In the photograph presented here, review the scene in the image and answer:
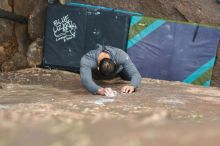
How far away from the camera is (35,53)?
10.1 metres

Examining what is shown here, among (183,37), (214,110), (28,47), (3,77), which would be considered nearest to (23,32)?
(28,47)

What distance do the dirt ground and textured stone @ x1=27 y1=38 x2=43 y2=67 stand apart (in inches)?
68.4

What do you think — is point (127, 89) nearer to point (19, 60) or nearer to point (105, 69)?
point (105, 69)

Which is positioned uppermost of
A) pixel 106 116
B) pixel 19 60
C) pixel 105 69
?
pixel 105 69

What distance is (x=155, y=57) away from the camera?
9.58 meters

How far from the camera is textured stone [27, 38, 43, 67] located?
33.1ft

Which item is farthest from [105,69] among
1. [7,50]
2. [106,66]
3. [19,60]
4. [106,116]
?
[7,50]

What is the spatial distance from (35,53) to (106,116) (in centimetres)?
583

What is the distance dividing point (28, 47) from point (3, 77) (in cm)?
141

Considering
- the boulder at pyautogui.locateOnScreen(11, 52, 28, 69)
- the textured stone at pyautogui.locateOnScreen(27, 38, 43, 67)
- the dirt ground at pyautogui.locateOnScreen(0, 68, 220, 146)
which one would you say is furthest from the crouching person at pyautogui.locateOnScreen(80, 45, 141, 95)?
the boulder at pyautogui.locateOnScreen(11, 52, 28, 69)

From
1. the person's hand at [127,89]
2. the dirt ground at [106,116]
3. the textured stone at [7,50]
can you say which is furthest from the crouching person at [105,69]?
the textured stone at [7,50]

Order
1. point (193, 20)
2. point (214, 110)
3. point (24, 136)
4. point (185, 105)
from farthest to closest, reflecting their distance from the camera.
Answer: point (193, 20) → point (185, 105) → point (214, 110) → point (24, 136)

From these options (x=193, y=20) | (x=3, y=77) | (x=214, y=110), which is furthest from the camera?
(x=193, y=20)

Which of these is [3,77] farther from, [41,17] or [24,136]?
[24,136]
